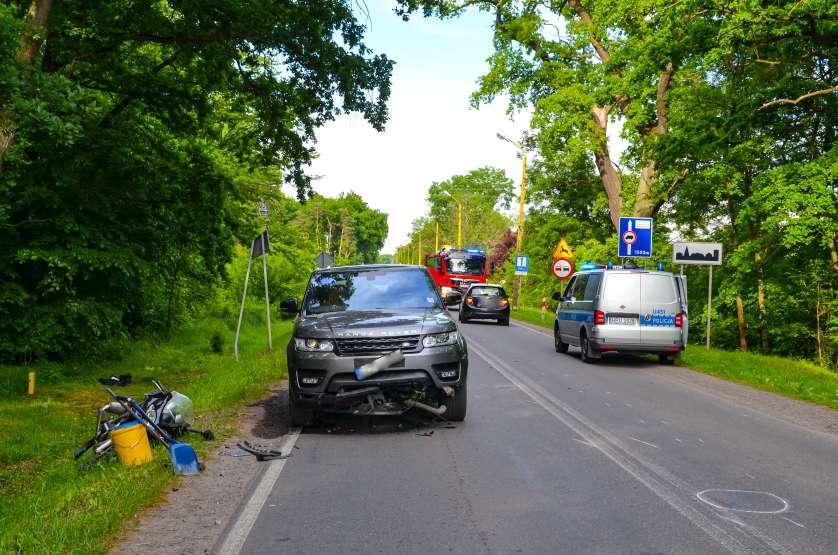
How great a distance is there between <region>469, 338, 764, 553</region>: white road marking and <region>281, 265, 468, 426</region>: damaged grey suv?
1.44 meters

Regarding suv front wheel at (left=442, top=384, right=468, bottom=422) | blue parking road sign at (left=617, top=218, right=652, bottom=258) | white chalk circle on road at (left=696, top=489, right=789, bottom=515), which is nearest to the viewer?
white chalk circle on road at (left=696, top=489, right=789, bottom=515)

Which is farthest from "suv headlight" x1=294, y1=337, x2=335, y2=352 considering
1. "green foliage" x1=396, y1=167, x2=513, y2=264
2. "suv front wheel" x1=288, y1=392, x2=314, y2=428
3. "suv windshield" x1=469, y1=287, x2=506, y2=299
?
"green foliage" x1=396, y1=167, x2=513, y2=264

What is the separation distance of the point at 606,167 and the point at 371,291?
72.6ft

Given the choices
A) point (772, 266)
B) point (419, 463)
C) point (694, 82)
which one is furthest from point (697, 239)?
point (419, 463)

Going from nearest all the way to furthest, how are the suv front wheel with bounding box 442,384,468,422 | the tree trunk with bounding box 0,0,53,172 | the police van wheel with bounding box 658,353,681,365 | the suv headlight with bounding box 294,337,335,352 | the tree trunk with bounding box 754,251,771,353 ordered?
the suv headlight with bounding box 294,337,335,352
the suv front wheel with bounding box 442,384,468,422
the tree trunk with bounding box 0,0,53,172
the police van wheel with bounding box 658,353,681,365
the tree trunk with bounding box 754,251,771,353

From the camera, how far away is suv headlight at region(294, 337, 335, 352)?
7.82 meters

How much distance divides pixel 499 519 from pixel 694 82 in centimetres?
2394

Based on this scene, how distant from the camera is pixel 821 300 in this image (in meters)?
19.1

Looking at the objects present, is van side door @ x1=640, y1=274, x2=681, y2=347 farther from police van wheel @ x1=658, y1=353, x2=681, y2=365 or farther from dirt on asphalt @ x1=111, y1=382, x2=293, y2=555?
dirt on asphalt @ x1=111, y1=382, x2=293, y2=555

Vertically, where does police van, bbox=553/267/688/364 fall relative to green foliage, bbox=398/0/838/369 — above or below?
below

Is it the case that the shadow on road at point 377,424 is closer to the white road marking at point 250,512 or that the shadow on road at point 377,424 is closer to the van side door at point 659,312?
the white road marking at point 250,512

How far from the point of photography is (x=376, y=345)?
772 cm

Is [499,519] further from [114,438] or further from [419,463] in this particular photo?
[114,438]

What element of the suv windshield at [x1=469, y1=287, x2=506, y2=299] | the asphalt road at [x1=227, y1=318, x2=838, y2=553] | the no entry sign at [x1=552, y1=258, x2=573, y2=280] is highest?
the no entry sign at [x1=552, y1=258, x2=573, y2=280]
